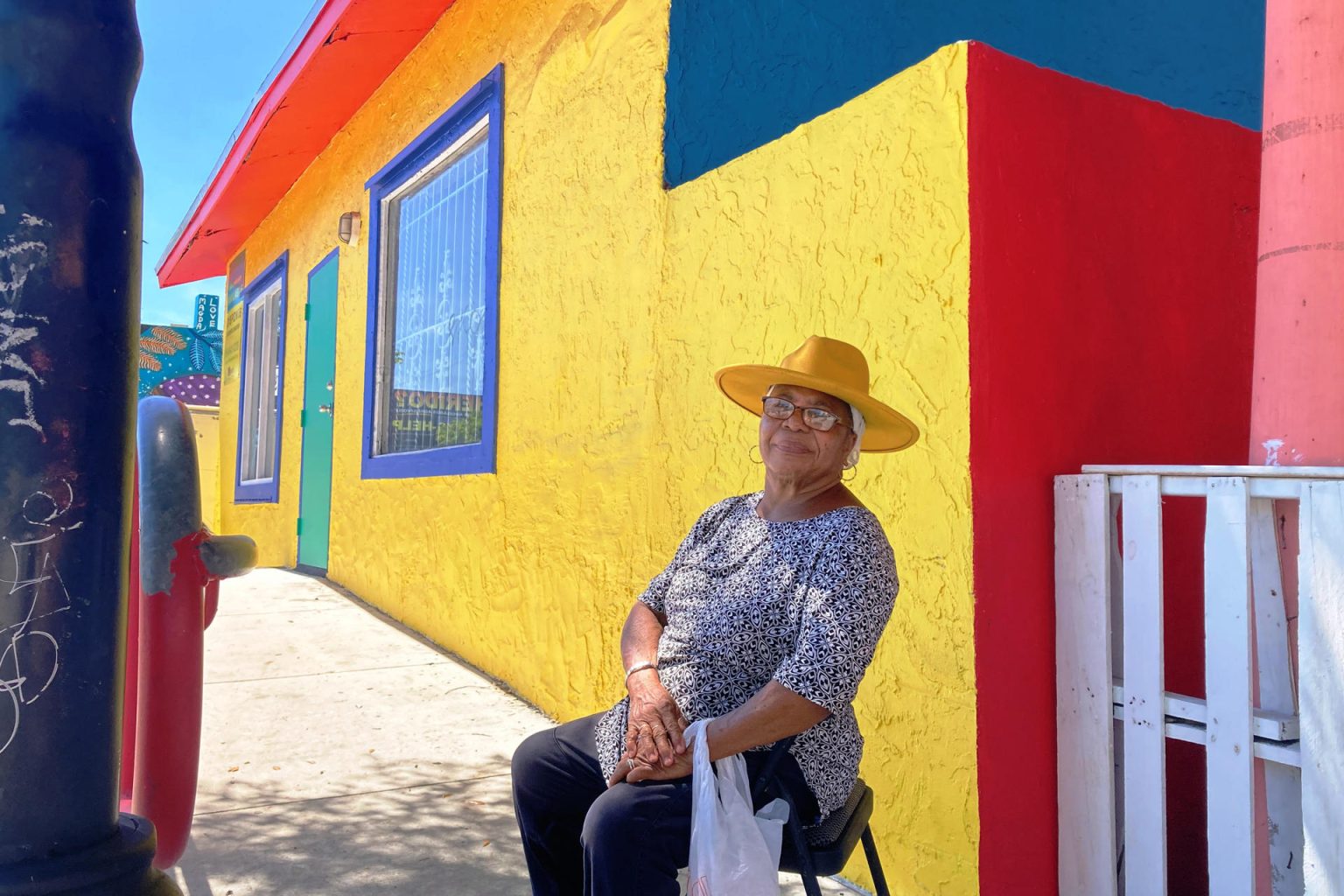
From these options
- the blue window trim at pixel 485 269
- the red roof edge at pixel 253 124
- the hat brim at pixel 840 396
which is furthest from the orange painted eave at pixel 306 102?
the hat brim at pixel 840 396

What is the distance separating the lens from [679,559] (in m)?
2.51

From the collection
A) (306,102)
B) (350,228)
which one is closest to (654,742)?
(350,228)

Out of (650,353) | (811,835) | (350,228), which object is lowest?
(811,835)

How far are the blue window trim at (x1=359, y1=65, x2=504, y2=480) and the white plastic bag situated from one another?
344 cm

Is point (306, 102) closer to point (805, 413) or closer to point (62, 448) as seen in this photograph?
point (805, 413)

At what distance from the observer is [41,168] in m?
1.21

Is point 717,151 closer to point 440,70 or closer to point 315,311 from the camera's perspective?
point 440,70

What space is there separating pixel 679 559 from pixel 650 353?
154 centimetres

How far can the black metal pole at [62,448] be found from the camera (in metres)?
1.18

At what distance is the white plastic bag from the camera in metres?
1.90

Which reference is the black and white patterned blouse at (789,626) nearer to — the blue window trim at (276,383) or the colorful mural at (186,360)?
the blue window trim at (276,383)

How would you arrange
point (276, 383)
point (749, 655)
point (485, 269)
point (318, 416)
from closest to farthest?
point (749, 655) → point (485, 269) → point (318, 416) → point (276, 383)

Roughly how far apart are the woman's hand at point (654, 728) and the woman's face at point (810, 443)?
566mm

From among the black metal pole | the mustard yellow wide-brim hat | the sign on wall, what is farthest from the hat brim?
the sign on wall
